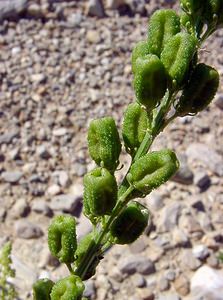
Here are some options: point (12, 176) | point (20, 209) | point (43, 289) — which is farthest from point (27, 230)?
point (43, 289)

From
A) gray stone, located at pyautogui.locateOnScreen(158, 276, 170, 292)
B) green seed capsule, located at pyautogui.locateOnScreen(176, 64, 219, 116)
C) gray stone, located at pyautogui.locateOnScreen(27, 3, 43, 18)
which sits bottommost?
gray stone, located at pyautogui.locateOnScreen(158, 276, 170, 292)

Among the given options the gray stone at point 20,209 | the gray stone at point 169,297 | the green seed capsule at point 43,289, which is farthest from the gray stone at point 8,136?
the green seed capsule at point 43,289

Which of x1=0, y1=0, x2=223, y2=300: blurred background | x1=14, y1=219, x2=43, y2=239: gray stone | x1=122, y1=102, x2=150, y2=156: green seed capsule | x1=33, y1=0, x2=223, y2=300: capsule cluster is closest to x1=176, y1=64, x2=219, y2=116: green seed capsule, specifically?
x1=33, y1=0, x2=223, y2=300: capsule cluster

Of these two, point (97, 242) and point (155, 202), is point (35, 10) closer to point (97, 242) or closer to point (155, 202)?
point (155, 202)

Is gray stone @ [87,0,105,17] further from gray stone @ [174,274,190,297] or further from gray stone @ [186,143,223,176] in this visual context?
gray stone @ [174,274,190,297]

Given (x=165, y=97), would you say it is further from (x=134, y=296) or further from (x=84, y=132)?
(x=84, y=132)
